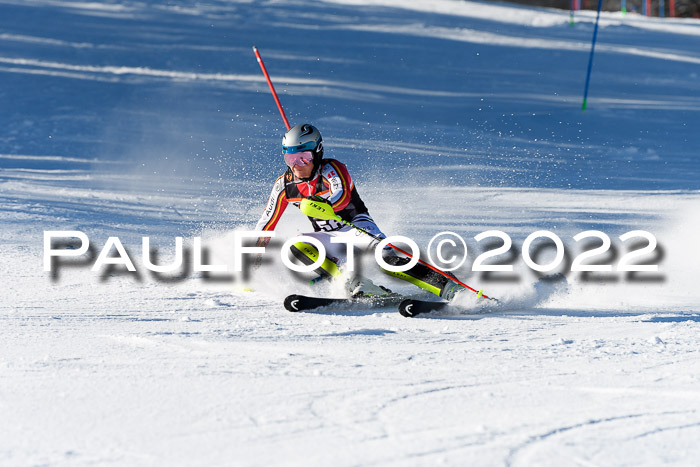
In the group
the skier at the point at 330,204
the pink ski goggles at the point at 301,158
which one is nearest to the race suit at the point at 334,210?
the skier at the point at 330,204

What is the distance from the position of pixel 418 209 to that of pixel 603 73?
10.1 m

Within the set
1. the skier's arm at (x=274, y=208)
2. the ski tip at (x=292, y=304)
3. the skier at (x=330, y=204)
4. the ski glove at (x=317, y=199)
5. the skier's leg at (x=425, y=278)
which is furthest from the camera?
→ the skier's arm at (x=274, y=208)

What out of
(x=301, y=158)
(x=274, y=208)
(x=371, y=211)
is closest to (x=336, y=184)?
(x=301, y=158)

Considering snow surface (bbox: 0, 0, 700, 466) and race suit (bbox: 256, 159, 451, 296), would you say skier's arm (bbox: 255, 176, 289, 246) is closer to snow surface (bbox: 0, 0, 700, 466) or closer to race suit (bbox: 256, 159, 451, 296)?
race suit (bbox: 256, 159, 451, 296)

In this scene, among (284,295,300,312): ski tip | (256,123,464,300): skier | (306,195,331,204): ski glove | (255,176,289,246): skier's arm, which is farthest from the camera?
(255,176,289,246): skier's arm

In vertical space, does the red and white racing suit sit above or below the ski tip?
above

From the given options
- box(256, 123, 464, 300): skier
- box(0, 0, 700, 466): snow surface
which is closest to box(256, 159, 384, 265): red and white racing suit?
box(256, 123, 464, 300): skier

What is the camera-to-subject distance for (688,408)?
352 cm

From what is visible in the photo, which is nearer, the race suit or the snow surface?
the snow surface

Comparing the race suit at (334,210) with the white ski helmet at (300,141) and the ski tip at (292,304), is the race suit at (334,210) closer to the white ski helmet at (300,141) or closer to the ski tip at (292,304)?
the white ski helmet at (300,141)

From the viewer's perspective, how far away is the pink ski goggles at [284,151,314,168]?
18.6 feet

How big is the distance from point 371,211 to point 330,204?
7.98 feet

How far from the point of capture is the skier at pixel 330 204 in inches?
220

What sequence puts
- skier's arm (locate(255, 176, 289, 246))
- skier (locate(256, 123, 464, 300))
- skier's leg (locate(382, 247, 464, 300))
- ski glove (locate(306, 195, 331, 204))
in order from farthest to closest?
skier's arm (locate(255, 176, 289, 246)) → ski glove (locate(306, 195, 331, 204)) → skier (locate(256, 123, 464, 300)) → skier's leg (locate(382, 247, 464, 300))
